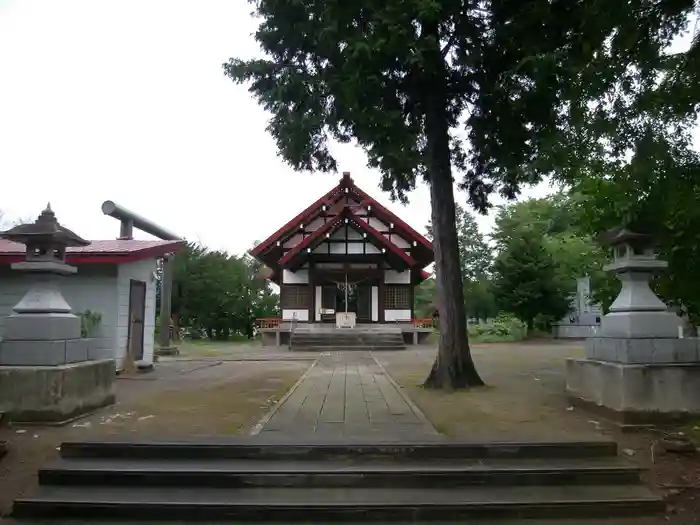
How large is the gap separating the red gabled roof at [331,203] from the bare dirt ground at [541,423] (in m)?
15.3

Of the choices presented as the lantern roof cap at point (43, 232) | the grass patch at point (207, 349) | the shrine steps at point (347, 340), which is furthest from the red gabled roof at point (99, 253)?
the shrine steps at point (347, 340)

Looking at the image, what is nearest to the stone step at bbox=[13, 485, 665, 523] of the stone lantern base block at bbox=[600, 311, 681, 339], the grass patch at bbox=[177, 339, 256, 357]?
the stone lantern base block at bbox=[600, 311, 681, 339]

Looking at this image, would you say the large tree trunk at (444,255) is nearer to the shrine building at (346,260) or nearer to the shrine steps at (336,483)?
the shrine steps at (336,483)

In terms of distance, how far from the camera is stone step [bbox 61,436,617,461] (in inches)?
205

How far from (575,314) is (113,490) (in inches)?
1334

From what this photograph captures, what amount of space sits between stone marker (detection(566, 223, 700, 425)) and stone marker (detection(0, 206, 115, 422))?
660 cm

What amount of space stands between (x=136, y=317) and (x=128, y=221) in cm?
303

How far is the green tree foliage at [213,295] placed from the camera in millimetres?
32906

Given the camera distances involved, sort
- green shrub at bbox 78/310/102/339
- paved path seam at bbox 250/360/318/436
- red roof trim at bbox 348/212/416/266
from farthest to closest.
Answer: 1. red roof trim at bbox 348/212/416/266
2. green shrub at bbox 78/310/102/339
3. paved path seam at bbox 250/360/318/436

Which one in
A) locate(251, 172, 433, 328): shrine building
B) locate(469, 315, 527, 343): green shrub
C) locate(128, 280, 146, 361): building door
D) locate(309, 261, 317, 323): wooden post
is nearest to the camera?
locate(128, 280, 146, 361): building door

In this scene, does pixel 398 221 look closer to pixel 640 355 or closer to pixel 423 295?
pixel 640 355

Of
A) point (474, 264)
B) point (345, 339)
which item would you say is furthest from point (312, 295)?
point (474, 264)

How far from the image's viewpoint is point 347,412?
7207mm

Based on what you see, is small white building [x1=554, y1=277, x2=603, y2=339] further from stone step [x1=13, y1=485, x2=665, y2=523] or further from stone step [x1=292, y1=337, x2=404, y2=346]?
stone step [x1=13, y1=485, x2=665, y2=523]
